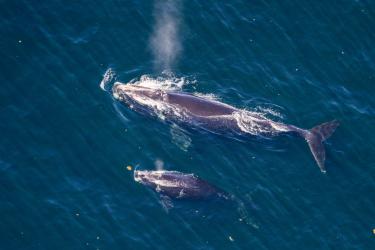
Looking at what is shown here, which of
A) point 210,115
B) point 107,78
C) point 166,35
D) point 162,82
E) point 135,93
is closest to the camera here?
point 210,115

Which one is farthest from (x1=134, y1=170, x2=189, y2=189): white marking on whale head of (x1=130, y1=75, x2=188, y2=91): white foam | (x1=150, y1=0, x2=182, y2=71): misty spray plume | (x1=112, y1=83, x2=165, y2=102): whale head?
(x1=150, y1=0, x2=182, y2=71): misty spray plume

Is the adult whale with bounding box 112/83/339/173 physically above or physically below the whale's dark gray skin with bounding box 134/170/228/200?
above

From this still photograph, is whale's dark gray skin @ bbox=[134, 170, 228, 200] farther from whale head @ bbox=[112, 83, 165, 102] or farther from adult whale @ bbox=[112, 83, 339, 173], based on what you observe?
whale head @ bbox=[112, 83, 165, 102]

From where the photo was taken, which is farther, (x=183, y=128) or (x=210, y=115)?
(x=183, y=128)

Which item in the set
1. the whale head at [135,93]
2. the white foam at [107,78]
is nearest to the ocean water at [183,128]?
the white foam at [107,78]

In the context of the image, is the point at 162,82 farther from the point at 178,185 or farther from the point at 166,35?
the point at 178,185

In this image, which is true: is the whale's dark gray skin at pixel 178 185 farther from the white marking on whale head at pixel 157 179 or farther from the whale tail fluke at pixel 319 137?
the whale tail fluke at pixel 319 137

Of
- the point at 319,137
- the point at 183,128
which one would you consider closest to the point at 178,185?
the point at 183,128
